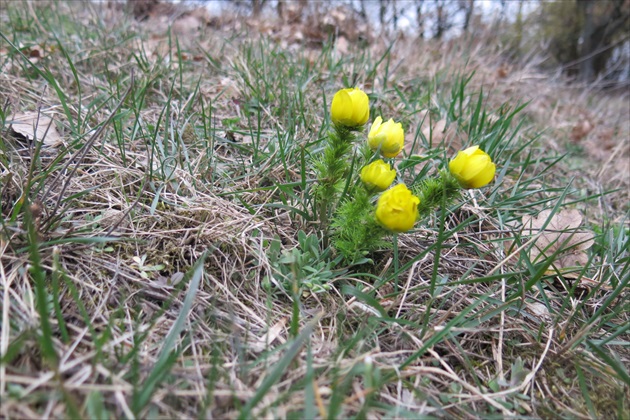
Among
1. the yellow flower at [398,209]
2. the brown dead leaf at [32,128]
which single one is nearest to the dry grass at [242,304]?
the brown dead leaf at [32,128]

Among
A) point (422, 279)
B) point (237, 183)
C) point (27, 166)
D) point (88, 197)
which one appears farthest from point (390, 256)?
point (27, 166)

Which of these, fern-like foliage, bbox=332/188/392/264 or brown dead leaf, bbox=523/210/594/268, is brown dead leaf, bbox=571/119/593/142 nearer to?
brown dead leaf, bbox=523/210/594/268

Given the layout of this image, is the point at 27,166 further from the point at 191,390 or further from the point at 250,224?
the point at 191,390

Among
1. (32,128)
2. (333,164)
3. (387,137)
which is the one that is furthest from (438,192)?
(32,128)

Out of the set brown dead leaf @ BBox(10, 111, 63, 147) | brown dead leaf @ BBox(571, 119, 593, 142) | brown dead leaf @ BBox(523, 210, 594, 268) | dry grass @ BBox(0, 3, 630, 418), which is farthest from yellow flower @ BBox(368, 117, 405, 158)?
brown dead leaf @ BBox(571, 119, 593, 142)

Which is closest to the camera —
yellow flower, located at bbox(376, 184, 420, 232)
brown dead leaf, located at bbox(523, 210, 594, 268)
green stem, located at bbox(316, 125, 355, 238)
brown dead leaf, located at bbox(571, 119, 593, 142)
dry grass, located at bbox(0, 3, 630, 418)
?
dry grass, located at bbox(0, 3, 630, 418)

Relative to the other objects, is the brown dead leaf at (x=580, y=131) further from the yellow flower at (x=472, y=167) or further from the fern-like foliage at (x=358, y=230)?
the fern-like foliage at (x=358, y=230)
